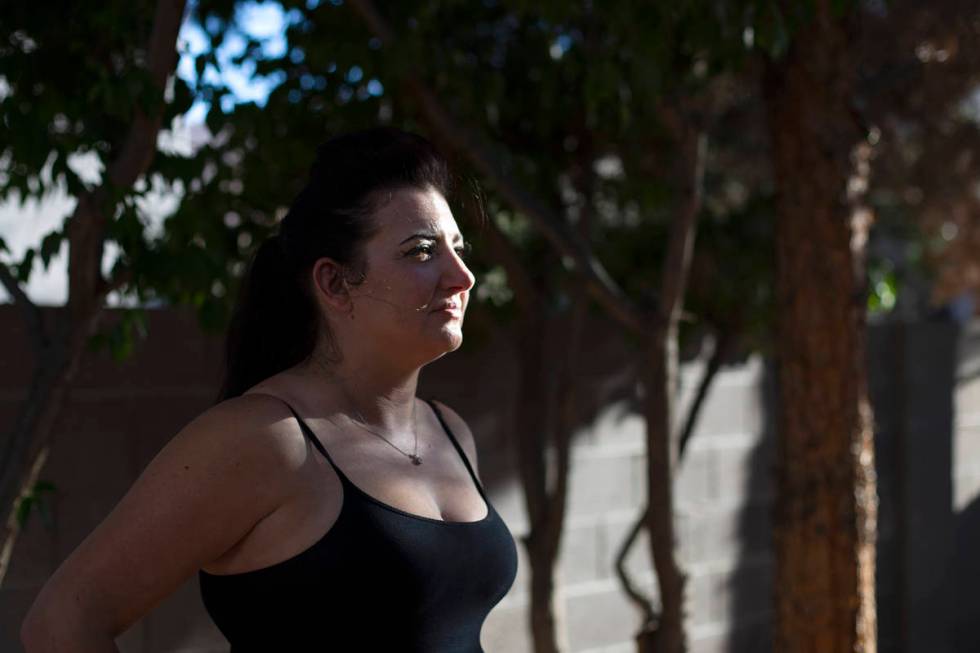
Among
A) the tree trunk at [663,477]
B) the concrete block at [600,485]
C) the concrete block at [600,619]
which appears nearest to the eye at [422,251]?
the tree trunk at [663,477]

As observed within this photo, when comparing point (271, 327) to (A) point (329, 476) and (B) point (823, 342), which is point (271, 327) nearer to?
(A) point (329, 476)

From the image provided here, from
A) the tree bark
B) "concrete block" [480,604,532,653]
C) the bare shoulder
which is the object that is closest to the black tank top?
the bare shoulder

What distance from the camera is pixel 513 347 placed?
4.53 m

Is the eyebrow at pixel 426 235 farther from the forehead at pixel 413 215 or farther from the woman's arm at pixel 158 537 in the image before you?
the woman's arm at pixel 158 537

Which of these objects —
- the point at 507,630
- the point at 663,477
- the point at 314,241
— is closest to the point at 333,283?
the point at 314,241

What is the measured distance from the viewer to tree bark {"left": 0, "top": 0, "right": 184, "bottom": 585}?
2.58 m

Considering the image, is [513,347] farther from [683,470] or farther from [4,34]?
[4,34]

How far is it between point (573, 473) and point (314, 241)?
2852 millimetres

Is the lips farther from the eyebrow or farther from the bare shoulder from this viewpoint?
the bare shoulder

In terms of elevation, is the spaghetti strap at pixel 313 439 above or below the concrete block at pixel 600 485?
above

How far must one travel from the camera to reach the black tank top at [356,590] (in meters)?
1.74

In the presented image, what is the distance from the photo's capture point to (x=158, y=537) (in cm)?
170

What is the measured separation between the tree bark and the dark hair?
0.62 m

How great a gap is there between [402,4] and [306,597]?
217 cm
